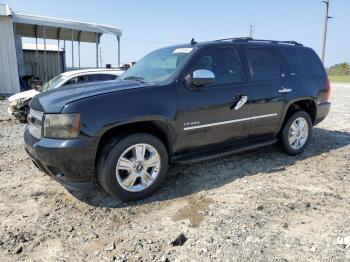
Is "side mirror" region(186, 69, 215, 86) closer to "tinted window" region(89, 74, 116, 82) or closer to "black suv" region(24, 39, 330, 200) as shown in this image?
"black suv" region(24, 39, 330, 200)

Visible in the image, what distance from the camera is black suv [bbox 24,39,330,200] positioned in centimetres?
355

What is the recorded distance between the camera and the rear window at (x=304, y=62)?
18.4 ft

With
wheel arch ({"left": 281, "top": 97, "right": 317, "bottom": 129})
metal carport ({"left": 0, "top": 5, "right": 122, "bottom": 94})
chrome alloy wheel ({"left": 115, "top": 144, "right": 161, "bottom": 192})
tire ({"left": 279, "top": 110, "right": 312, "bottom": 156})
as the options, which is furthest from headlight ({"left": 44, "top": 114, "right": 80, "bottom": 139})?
metal carport ({"left": 0, "top": 5, "right": 122, "bottom": 94})

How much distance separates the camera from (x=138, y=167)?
12.8ft

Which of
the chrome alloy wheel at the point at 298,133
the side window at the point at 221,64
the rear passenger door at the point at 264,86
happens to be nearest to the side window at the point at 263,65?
the rear passenger door at the point at 264,86

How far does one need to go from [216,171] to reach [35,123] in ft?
8.39

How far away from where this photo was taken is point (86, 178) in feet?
12.0

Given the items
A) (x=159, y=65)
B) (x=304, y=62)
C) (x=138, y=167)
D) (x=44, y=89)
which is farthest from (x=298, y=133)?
(x=44, y=89)

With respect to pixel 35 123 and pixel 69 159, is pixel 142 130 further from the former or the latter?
pixel 35 123

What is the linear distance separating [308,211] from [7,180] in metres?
3.95

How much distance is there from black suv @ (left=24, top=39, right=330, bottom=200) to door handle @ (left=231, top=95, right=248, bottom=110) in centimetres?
1

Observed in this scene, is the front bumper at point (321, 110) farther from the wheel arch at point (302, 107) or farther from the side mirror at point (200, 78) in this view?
the side mirror at point (200, 78)

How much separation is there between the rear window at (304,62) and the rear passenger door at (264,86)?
0.28m

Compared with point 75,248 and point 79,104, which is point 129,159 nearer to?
point 79,104
